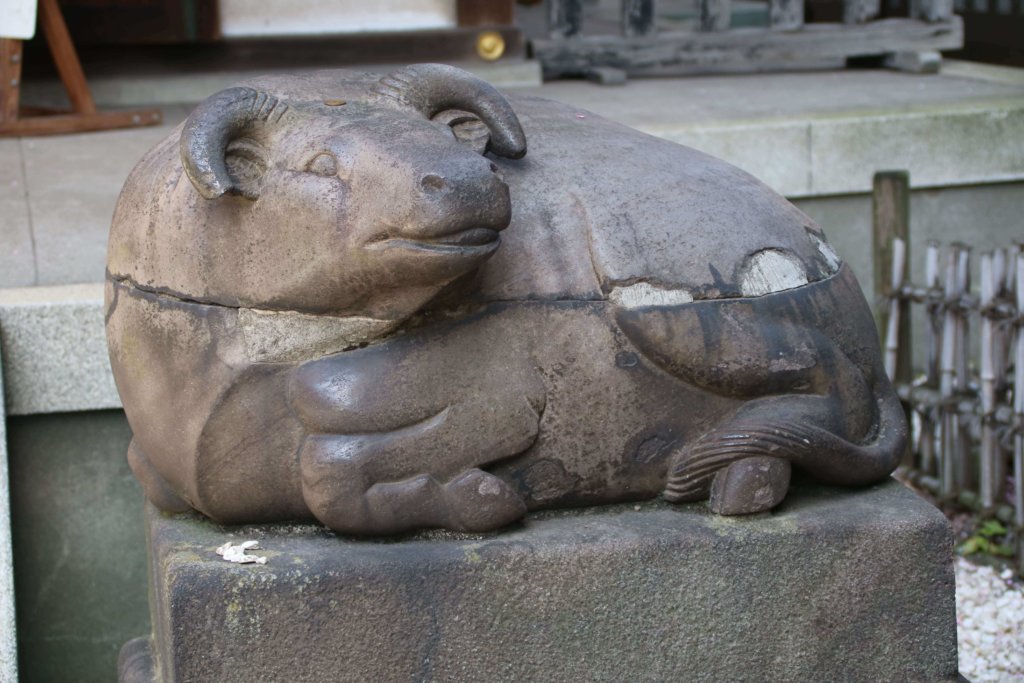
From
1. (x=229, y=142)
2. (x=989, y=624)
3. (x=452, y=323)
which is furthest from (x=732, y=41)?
(x=229, y=142)

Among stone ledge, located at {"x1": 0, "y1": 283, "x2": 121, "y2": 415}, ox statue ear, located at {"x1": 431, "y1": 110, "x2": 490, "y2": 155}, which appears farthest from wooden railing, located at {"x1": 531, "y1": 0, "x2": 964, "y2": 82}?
ox statue ear, located at {"x1": 431, "y1": 110, "x2": 490, "y2": 155}

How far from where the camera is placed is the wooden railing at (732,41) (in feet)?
20.3

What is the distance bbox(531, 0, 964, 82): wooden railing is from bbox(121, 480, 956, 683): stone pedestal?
4.04 meters

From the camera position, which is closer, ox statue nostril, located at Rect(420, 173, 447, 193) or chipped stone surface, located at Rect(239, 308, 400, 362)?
ox statue nostril, located at Rect(420, 173, 447, 193)

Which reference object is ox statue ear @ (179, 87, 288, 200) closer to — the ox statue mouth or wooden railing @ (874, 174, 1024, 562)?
the ox statue mouth

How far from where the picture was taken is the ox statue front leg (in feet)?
7.04

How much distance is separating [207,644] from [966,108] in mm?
3646

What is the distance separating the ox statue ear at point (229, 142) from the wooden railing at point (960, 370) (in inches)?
91.4

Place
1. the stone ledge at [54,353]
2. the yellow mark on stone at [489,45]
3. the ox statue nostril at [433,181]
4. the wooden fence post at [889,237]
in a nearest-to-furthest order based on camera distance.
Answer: the ox statue nostril at [433,181]
the stone ledge at [54,353]
the wooden fence post at [889,237]
the yellow mark on stone at [489,45]

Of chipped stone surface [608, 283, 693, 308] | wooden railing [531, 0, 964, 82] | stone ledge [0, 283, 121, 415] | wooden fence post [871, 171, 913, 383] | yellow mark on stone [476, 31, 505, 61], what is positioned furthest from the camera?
wooden railing [531, 0, 964, 82]

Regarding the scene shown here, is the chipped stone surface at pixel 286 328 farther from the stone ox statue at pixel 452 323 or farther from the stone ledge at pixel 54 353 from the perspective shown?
the stone ledge at pixel 54 353

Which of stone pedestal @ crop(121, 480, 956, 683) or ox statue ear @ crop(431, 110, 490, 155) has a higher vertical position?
ox statue ear @ crop(431, 110, 490, 155)

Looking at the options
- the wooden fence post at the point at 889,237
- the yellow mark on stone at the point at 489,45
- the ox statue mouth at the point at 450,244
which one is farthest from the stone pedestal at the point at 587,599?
the yellow mark on stone at the point at 489,45

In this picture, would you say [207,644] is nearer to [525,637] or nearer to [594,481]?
[525,637]
